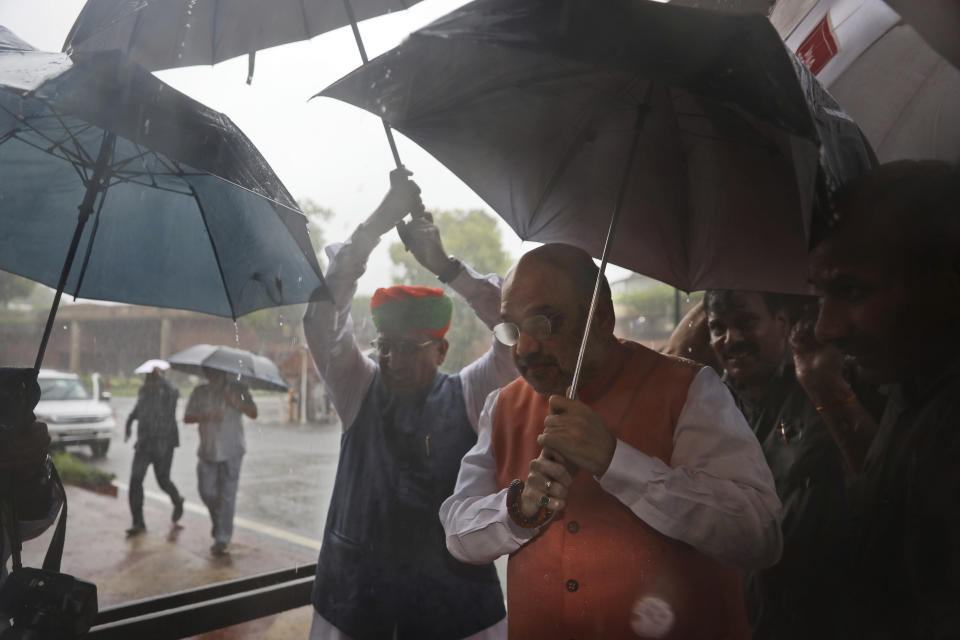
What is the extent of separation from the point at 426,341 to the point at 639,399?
1.29m

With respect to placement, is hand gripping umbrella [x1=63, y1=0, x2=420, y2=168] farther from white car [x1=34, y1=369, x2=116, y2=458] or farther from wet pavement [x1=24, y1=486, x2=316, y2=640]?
white car [x1=34, y1=369, x2=116, y2=458]

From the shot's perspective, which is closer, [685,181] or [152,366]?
[685,181]

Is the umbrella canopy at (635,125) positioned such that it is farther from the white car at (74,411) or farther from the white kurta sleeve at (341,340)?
the white car at (74,411)

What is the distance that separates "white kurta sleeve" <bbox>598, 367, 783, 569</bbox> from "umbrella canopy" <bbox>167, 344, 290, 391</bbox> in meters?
6.26

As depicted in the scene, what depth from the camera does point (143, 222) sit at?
2.33 m

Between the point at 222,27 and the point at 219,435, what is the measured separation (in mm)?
5881

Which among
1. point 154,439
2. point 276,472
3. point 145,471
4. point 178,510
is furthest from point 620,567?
point 276,472

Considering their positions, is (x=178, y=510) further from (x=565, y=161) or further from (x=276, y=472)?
(x=565, y=161)

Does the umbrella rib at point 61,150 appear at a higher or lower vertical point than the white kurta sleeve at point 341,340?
higher

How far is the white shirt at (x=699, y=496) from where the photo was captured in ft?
4.70

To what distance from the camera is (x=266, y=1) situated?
237 cm

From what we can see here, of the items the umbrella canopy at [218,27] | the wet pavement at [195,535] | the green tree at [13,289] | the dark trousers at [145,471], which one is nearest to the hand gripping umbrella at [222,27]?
the umbrella canopy at [218,27]

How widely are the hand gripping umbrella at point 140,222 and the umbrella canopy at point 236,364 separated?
498 cm

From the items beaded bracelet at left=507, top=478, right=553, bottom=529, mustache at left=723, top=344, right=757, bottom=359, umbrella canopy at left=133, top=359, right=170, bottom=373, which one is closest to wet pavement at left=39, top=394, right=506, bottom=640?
beaded bracelet at left=507, top=478, right=553, bottom=529
